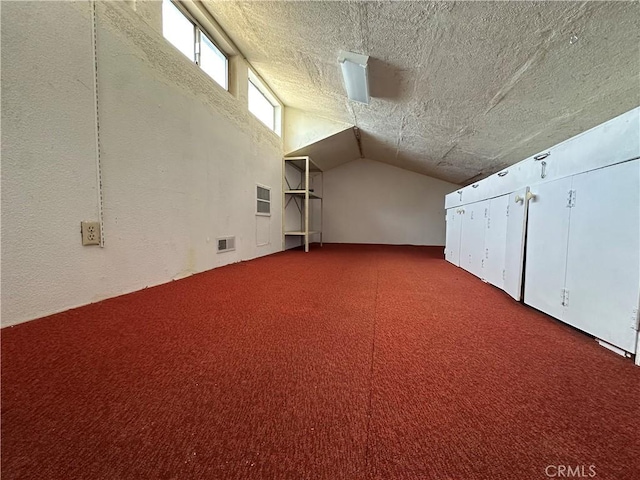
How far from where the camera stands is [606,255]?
3.70 ft

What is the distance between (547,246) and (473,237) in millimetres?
1420

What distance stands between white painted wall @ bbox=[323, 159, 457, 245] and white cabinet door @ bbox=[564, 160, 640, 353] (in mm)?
5759

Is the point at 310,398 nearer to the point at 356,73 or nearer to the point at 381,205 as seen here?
the point at 356,73

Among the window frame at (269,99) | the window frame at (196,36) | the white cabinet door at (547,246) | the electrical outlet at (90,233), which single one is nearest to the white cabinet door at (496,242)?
the white cabinet door at (547,246)

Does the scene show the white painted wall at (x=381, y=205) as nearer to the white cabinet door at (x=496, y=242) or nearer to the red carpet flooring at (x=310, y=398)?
the white cabinet door at (x=496, y=242)

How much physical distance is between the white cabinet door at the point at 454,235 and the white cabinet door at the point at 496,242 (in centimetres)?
106

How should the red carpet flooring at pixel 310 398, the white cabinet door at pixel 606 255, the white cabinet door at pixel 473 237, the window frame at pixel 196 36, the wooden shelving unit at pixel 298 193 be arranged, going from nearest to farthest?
the red carpet flooring at pixel 310 398, the white cabinet door at pixel 606 255, the window frame at pixel 196 36, the white cabinet door at pixel 473 237, the wooden shelving unit at pixel 298 193

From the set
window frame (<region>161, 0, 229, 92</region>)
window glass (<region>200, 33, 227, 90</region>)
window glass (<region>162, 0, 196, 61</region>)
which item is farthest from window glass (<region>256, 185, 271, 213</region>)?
window glass (<region>162, 0, 196, 61</region>)

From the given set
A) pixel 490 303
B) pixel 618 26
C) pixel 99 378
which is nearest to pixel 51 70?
pixel 99 378

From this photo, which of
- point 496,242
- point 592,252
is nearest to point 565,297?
point 592,252

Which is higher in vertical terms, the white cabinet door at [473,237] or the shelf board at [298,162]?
the shelf board at [298,162]

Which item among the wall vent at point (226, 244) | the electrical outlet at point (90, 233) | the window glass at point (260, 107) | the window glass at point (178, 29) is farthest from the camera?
the window glass at point (260, 107)

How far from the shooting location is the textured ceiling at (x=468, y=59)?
1.62m

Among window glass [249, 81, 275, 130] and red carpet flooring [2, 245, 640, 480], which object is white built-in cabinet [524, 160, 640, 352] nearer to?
red carpet flooring [2, 245, 640, 480]
